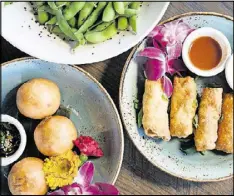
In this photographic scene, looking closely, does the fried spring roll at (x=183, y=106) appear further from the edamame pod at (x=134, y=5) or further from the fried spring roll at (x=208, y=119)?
the edamame pod at (x=134, y=5)

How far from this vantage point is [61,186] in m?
1.83

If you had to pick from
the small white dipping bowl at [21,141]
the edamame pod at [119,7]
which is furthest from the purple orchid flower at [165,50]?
the small white dipping bowl at [21,141]

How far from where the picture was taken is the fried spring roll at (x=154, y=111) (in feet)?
6.22

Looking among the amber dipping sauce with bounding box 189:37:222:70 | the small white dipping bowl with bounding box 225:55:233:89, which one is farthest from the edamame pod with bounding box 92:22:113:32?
the small white dipping bowl with bounding box 225:55:233:89

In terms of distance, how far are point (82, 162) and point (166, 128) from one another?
1.00ft

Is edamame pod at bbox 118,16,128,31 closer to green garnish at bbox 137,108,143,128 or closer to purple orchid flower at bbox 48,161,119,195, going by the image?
green garnish at bbox 137,108,143,128

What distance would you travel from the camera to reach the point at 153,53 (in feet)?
6.15

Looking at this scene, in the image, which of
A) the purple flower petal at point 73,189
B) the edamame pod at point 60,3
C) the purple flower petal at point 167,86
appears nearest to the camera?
the edamame pod at point 60,3

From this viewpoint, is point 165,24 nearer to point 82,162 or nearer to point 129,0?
point 129,0

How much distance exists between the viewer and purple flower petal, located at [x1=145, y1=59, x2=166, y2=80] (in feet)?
6.15

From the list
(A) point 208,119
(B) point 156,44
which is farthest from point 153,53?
(A) point 208,119

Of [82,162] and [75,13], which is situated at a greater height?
[75,13]

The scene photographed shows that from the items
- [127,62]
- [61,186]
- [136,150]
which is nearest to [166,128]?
[136,150]

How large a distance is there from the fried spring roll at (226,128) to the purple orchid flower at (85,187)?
40cm
